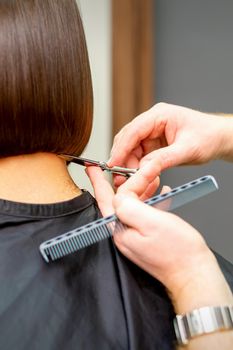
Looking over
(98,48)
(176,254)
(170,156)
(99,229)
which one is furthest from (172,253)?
(98,48)

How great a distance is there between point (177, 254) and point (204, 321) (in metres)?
0.09

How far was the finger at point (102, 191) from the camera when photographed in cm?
77

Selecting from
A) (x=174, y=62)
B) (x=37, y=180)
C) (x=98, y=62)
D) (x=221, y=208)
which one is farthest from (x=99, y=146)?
(x=37, y=180)

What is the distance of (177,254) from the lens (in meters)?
0.63

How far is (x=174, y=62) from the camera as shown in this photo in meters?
1.76

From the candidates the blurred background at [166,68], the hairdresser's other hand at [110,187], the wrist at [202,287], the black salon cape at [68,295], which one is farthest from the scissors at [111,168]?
the blurred background at [166,68]

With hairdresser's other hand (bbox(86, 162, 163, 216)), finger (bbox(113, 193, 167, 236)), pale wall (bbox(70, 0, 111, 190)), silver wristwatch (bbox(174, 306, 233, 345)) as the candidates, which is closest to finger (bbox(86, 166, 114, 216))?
hairdresser's other hand (bbox(86, 162, 163, 216))

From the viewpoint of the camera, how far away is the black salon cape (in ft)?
2.07

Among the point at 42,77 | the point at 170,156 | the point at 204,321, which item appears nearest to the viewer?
the point at 204,321

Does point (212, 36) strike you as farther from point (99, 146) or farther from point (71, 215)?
point (71, 215)

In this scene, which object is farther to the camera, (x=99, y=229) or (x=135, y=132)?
(x=135, y=132)

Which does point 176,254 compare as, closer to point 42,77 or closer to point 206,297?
point 206,297

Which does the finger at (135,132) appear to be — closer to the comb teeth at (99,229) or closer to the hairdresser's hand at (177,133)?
the hairdresser's hand at (177,133)

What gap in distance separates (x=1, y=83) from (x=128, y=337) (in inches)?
15.7
